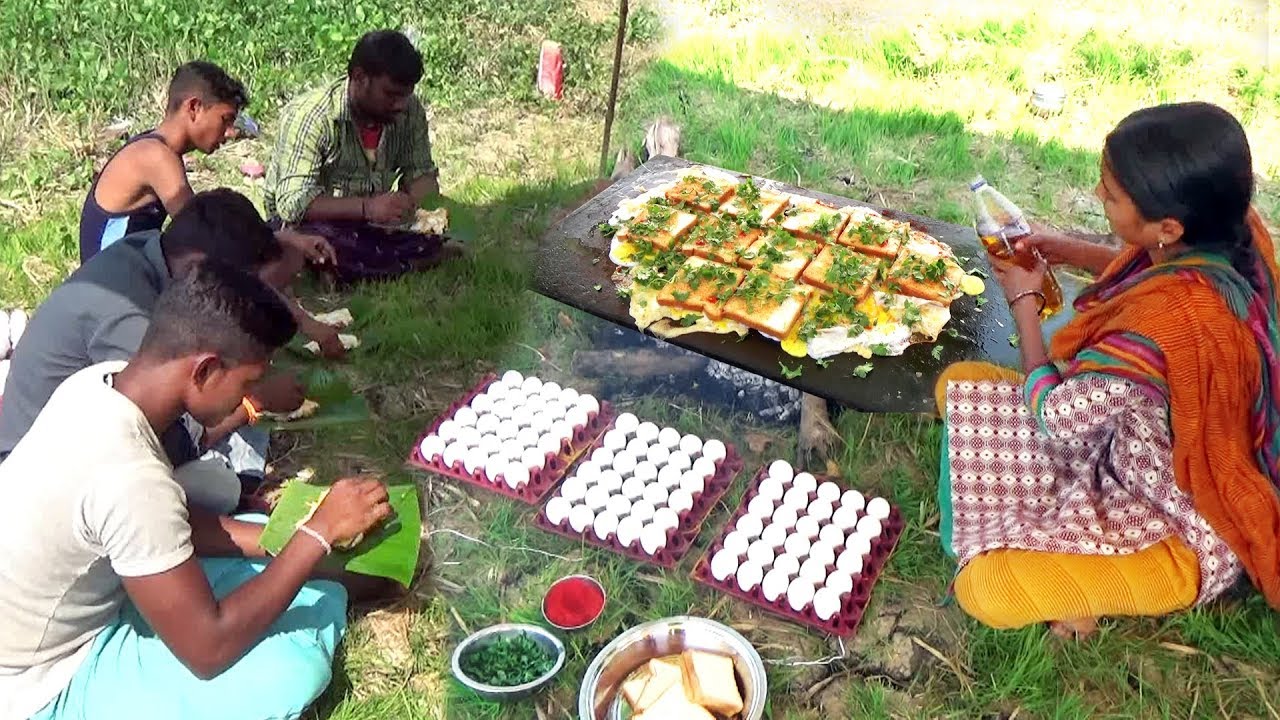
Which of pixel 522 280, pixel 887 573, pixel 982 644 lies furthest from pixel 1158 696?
pixel 522 280

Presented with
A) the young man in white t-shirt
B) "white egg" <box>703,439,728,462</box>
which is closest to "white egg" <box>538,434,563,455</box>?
"white egg" <box>703,439,728,462</box>

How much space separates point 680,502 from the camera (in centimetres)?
329

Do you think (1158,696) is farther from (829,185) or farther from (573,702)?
(829,185)

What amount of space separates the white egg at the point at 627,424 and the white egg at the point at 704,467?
0.99 ft

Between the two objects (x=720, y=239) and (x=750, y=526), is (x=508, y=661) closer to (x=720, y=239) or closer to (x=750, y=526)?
(x=750, y=526)

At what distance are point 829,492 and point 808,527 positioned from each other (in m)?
0.22

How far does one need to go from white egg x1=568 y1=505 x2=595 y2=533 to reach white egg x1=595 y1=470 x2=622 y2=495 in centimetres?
13

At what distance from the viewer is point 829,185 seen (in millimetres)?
5750

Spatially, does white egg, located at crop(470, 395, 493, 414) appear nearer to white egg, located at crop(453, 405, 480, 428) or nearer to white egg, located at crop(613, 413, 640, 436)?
white egg, located at crop(453, 405, 480, 428)

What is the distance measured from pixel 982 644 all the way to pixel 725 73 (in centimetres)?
495

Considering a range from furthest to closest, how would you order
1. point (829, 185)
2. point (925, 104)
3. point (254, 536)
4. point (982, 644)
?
point (925, 104) → point (829, 185) → point (982, 644) → point (254, 536)

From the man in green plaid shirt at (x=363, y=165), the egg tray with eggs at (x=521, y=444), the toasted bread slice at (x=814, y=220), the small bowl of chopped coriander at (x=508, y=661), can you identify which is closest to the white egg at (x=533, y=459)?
the egg tray with eggs at (x=521, y=444)

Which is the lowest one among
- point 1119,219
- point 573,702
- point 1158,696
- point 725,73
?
point 1158,696

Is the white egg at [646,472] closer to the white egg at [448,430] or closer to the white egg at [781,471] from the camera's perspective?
the white egg at [781,471]
